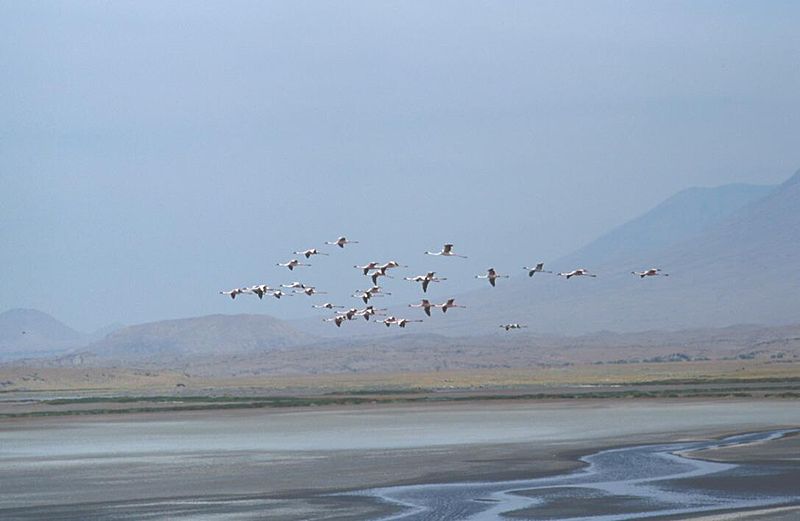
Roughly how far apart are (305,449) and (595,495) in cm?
1644

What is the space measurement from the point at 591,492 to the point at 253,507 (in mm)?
7741

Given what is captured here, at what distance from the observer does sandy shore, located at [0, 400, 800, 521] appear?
1487 inches

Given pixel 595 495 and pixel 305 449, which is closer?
pixel 595 495

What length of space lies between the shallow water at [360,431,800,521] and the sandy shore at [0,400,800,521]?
1.17m

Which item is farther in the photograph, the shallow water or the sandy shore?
the sandy shore

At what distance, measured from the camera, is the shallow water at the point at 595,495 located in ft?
112

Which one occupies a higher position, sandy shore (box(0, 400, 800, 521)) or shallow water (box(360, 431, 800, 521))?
sandy shore (box(0, 400, 800, 521))

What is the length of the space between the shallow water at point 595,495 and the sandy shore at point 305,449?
117 cm

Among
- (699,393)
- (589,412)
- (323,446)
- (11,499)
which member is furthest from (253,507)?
(699,393)

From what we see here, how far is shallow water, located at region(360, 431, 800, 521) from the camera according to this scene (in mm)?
34219

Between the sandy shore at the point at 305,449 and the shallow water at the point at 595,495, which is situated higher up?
the sandy shore at the point at 305,449

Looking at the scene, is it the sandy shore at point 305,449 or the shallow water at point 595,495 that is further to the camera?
the sandy shore at point 305,449

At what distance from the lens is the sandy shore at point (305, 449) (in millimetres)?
37778

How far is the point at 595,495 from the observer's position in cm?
3700
